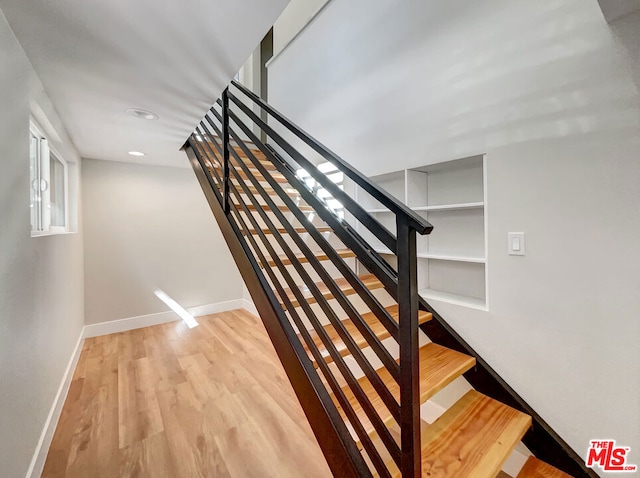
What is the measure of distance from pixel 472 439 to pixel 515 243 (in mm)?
1033

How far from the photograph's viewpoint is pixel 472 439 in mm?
1317

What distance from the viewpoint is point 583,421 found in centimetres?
129

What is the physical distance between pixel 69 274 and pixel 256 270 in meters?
2.25

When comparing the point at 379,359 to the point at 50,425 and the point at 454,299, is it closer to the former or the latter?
the point at 454,299

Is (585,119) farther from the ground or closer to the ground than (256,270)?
farther from the ground

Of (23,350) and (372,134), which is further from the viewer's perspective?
(372,134)

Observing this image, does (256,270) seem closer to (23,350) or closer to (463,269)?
(23,350)

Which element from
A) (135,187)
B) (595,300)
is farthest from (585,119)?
(135,187)

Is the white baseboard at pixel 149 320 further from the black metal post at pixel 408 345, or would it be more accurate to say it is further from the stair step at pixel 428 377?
the black metal post at pixel 408 345

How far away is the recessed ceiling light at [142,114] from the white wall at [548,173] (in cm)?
200

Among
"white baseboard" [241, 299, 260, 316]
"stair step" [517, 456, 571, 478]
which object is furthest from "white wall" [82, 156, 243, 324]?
"stair step" [517, 456, 571, 478]

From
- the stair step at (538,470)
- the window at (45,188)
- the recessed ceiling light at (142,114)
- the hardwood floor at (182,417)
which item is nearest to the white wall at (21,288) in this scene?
the window at (45,188)

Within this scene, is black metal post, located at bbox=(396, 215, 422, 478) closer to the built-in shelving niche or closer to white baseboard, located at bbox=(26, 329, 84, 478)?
the built-in shelving niche

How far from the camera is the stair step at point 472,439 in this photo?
3.83 feet
